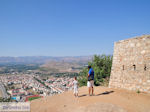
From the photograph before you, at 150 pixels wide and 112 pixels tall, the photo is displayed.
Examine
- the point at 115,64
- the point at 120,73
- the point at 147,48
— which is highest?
the point at 147,48

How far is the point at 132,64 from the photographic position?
25.9 feet

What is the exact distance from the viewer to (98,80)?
15.0 metres

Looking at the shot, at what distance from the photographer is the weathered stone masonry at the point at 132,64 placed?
7.18 meters

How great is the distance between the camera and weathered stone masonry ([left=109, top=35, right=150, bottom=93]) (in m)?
7.18

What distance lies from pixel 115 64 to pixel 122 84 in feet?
5.01

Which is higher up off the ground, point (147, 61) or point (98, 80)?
point (147, 61)

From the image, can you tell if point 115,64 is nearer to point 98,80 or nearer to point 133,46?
point 133,46

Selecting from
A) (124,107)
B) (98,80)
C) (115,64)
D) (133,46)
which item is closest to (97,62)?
(98,80)

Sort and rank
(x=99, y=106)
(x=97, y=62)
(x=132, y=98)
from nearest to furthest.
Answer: (x=99, y=106) → (x=132, y=98) → (x=97, y=62)

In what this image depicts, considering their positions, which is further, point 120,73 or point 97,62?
point 97,62

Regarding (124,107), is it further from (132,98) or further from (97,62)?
(97,62)

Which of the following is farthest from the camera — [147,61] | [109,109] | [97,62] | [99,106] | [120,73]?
[97,62]

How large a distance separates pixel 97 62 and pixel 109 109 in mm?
13119

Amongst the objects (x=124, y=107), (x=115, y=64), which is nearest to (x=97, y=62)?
(x=115, y=64)
